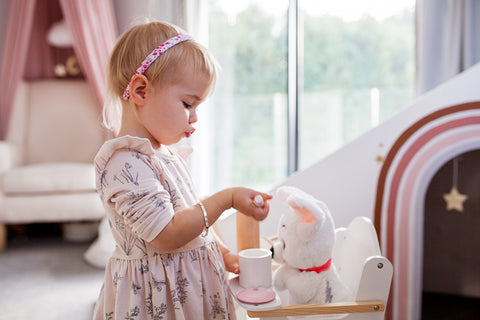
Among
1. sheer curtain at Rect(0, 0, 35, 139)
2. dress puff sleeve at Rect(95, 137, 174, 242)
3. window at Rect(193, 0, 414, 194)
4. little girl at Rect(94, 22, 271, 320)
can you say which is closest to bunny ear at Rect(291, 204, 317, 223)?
little girl at Rect(94, 22, 271, 320)

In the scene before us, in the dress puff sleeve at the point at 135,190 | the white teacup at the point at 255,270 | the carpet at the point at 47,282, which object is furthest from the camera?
the carpet at the point at 47,282

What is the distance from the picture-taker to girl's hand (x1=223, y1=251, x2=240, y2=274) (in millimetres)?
934

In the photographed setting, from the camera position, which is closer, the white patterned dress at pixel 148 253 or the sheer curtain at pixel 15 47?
the white patterned dress at pixel 148 253

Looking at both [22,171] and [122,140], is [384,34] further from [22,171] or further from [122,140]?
[122,140]

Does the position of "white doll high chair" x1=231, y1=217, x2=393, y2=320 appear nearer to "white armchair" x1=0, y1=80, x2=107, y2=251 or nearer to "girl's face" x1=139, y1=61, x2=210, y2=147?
"girl's face" x1=139, y1=61, x2=210, y2=147

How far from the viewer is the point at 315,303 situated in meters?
0.94

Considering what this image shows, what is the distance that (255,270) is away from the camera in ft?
2.76

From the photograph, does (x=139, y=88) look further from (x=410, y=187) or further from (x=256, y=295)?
(x=410, y=187)

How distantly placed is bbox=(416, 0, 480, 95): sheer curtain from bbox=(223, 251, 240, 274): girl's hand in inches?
76.9

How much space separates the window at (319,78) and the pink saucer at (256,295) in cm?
273

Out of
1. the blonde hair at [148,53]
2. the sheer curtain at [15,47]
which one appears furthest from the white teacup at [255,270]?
the sheer curtain at [15,47]

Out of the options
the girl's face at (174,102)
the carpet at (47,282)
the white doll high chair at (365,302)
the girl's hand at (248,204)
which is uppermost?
the girl's face at (174,102)

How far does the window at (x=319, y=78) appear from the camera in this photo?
12.6 ft

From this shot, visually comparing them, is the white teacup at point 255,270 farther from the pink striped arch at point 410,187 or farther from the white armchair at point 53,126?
the white armchair at point 53,126
